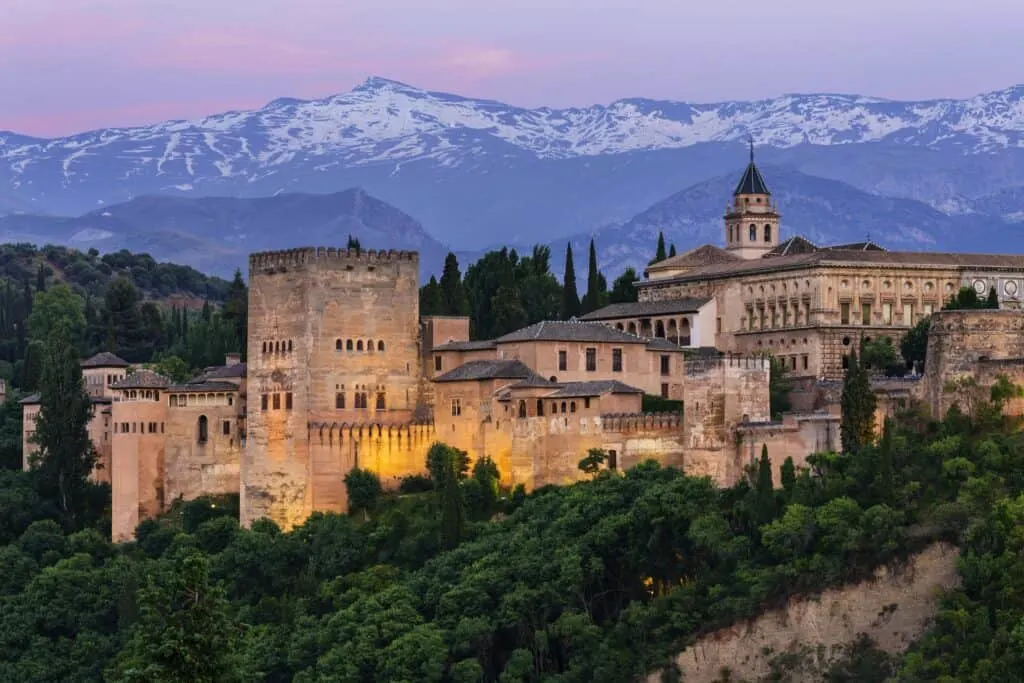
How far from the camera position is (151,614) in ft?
156

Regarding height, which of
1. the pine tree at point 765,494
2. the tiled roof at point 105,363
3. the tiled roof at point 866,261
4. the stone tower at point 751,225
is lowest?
the pine tree at point 765,494

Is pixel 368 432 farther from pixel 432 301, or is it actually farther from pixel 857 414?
pixel 857 414

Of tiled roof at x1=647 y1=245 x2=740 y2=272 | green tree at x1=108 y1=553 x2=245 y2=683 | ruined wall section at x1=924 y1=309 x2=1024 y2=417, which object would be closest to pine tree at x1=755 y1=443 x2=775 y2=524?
ruined wall section at x1=924 y1=309 x2=1024 y2=417

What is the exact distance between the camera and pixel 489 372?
3179 inches

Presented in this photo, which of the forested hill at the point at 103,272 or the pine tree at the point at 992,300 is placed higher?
the forested hill at the point at 103,272

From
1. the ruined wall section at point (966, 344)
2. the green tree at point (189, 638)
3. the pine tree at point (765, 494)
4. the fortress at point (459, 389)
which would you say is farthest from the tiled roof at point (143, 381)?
the green tree at point (189, 638)

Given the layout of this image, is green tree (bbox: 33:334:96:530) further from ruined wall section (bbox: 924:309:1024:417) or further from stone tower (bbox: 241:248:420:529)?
ruined wall section (bbox: 924:309:1024:417)

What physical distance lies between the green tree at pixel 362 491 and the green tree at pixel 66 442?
1123cm

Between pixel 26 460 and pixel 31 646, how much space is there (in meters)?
13.7

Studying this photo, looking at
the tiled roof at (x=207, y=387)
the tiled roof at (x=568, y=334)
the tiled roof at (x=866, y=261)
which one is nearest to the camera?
the tiled roof at (x=568, y=334)

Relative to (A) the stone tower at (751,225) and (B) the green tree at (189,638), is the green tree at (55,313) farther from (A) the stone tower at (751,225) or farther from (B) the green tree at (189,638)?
(B) the green tree at (189,638)

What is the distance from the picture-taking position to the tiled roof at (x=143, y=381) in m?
85.4

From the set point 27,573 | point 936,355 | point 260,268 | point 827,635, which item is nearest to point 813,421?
point 936,355

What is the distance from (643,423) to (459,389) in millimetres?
6872
